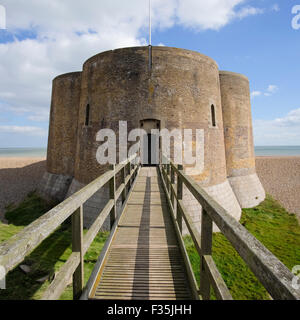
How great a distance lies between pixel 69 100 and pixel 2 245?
1409 centimetres

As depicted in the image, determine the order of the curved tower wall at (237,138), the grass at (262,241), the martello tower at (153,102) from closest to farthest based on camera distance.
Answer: the grass at (262,241) < the martello tower at (153,102) < the curved tower wall at (237,138)

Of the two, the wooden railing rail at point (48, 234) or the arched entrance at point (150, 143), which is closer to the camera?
the wooden railing rail at point (48, 234)

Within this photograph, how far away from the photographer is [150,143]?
1023 centimetres

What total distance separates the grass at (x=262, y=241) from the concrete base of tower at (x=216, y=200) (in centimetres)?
80

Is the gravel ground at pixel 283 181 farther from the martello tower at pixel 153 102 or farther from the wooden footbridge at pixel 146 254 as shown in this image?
the wooden footbridge at pixel 146 254

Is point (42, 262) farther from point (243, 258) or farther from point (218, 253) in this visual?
point (243, 258)

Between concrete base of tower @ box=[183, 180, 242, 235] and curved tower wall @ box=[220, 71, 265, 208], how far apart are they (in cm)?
247

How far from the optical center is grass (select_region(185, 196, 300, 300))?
19.3 ft

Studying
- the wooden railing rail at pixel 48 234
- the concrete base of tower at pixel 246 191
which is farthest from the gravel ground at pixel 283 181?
the wooden railing rail at pixel 48 234

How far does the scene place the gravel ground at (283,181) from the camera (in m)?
14.9

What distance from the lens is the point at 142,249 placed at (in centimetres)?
312

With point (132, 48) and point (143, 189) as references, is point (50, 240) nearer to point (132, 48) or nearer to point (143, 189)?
point (143, 189)

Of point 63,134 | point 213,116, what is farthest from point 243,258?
point 63,134
